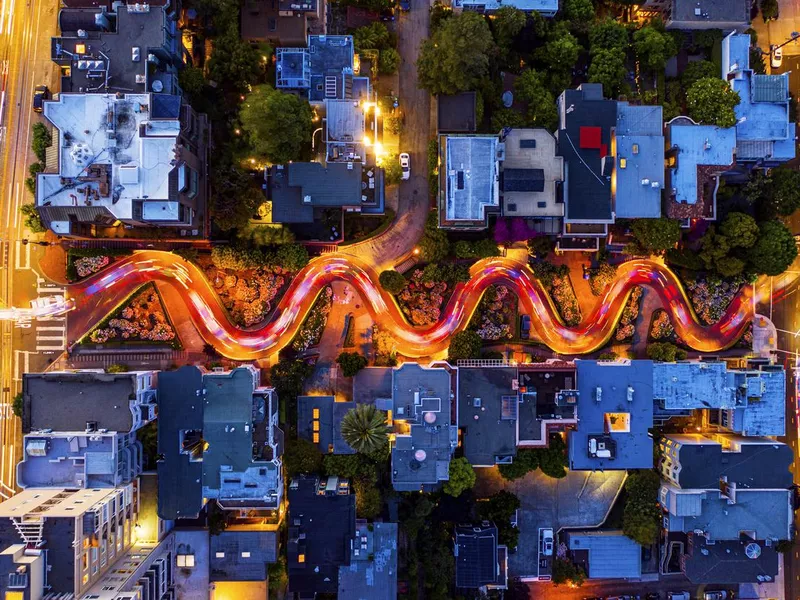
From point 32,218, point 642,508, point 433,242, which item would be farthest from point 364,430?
point 32,218

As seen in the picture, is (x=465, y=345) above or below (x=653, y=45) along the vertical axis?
below

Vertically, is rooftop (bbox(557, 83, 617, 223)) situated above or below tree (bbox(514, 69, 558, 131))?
below

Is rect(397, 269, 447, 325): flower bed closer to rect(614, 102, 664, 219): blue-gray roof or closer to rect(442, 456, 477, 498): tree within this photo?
rect(442, 456, 477, 498): tree

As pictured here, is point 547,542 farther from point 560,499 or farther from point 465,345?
point 465,345

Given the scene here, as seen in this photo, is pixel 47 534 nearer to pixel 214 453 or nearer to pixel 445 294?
pixel 214 453

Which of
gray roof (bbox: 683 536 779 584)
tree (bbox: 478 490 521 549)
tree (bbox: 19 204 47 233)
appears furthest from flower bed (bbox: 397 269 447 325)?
tree (bbox: 19 204 47 233)

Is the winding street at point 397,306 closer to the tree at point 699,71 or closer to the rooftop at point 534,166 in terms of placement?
the rooftop at point 534,166

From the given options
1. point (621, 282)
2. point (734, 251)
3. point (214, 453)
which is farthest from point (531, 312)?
point (214, 453)
